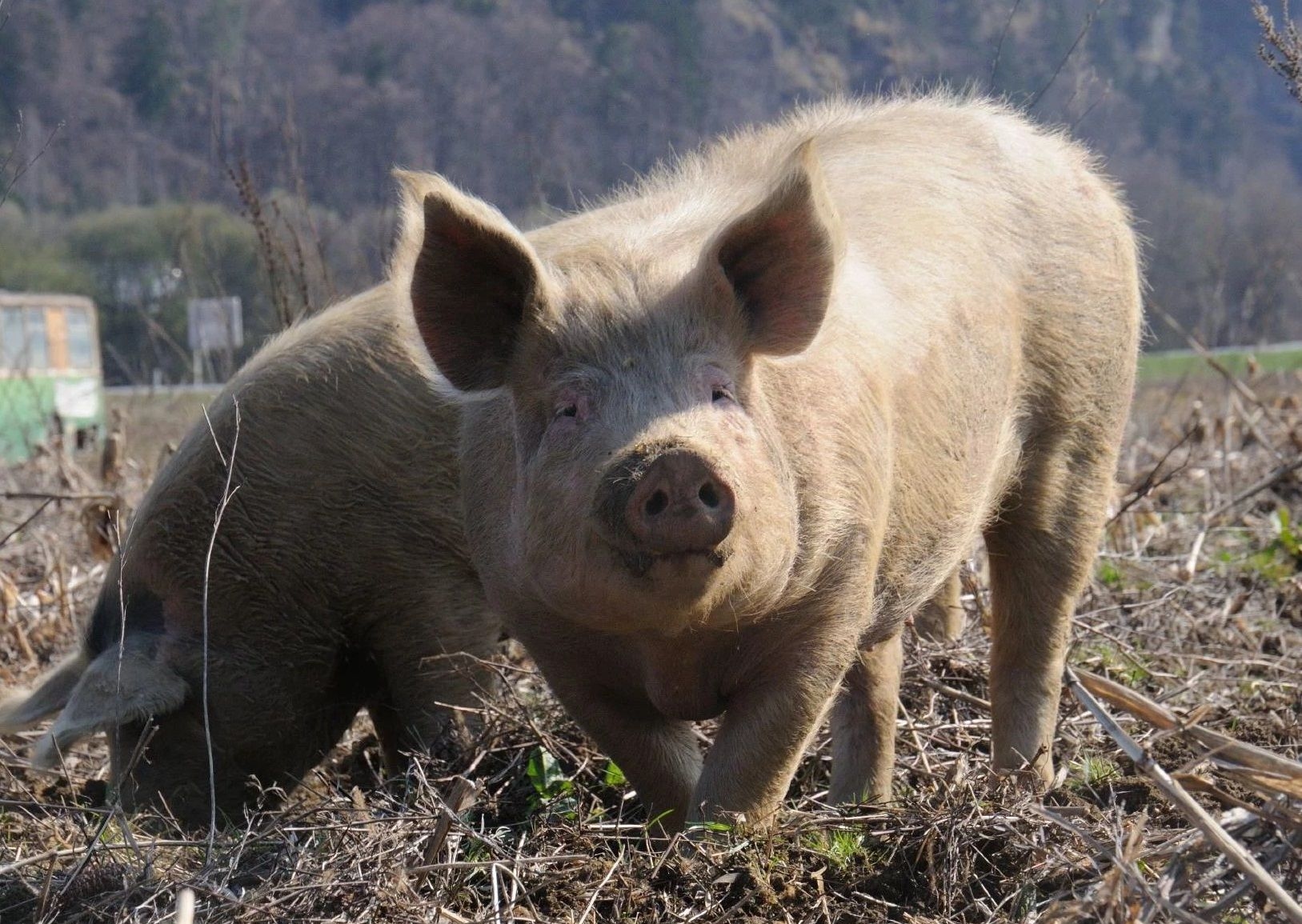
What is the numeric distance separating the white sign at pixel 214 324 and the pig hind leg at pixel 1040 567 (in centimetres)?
521

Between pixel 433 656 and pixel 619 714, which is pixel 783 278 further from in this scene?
pixel 433 656

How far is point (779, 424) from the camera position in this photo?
3648 mm

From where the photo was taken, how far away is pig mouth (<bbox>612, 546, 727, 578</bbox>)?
3.10 metres

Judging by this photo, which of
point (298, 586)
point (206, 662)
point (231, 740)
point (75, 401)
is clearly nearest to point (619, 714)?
point (206, 662)

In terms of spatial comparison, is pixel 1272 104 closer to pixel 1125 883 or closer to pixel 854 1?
pixel 854 1

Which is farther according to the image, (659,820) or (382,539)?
(382,539)

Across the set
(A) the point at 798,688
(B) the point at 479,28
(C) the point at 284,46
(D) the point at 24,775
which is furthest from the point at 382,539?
(C) the point at 284,46

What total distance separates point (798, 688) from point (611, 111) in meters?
29.1

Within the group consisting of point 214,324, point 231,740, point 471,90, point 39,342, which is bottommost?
point 39,342

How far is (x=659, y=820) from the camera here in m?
3.94

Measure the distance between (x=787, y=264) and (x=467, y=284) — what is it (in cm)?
79

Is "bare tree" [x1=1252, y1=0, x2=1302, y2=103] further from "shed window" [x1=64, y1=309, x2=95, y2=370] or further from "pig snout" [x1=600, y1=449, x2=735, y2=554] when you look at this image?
"shed window" [x1=64, y1=309, x2=95, y2=370]

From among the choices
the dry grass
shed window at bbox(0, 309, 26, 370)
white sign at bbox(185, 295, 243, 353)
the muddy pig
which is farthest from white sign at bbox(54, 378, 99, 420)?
the dry grass

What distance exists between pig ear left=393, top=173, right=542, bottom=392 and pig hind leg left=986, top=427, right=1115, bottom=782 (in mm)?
1967
